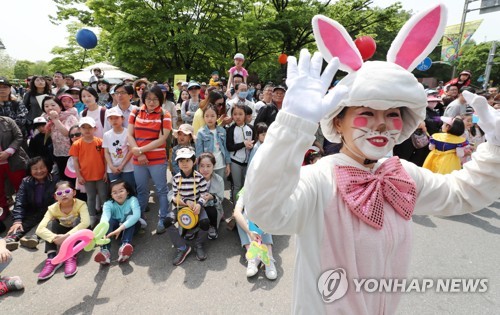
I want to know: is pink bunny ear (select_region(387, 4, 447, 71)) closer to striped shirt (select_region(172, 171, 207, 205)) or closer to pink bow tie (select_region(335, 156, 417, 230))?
pink bow tie (select_region(335, 156, 417, 230))

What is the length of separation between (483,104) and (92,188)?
14.0 ft

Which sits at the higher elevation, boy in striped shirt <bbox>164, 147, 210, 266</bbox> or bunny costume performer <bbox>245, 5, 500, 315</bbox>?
bunny costume performer <bbox>245, 5, 500, 315</bbox>

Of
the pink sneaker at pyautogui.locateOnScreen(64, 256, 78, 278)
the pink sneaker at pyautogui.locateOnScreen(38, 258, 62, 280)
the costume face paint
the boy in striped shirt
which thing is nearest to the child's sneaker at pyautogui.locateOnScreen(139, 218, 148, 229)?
the boy in striped shirt

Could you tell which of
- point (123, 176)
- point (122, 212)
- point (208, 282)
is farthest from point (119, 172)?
point (208, 282)

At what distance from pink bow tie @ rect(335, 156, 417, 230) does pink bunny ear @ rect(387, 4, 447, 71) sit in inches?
18.3

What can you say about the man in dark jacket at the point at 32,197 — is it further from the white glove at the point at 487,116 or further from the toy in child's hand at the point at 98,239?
the white glove at the point at 487,116

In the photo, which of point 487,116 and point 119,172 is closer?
point 487,116

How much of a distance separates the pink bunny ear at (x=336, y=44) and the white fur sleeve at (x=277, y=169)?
493mm

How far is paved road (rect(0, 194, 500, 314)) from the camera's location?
2430mm

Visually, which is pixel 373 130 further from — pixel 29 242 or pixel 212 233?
pixel 29 242

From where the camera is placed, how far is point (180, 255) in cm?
313

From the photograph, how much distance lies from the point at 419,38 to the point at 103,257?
3.32 meters

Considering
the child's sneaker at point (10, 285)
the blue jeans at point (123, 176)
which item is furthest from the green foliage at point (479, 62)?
the child's sneaker at point (10, 285)

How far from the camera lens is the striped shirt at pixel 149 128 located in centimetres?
353
